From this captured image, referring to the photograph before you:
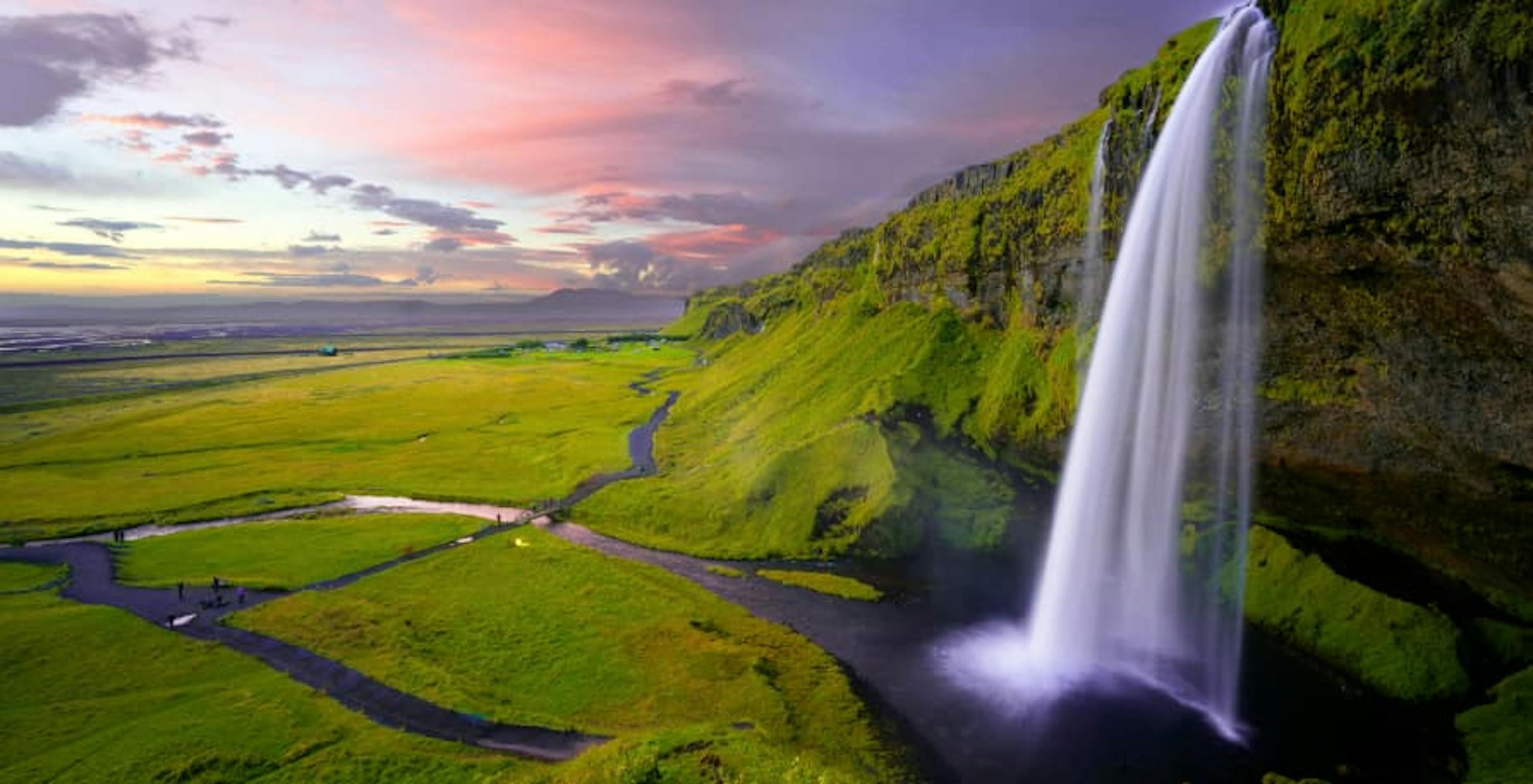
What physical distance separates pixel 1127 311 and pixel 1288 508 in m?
17.8

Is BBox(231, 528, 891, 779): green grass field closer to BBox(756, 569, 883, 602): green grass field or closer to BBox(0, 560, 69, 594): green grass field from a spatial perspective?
BBox(756, 569, 883, 602): green grass field

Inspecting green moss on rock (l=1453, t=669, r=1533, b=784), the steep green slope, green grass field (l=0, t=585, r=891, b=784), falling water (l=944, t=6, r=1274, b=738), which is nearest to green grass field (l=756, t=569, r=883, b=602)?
the steep green slope

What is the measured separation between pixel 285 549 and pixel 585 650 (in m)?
44.0

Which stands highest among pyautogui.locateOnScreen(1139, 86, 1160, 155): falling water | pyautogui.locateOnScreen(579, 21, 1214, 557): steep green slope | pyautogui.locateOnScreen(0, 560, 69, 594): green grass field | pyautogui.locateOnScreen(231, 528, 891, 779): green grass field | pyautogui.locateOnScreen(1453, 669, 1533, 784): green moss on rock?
pyautogui.locateOnScreen(1139, 86, 1160, 155): falling water

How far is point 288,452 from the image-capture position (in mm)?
121750

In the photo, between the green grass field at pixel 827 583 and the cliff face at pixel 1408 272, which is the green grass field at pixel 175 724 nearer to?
the green grass field at pixel 827 583

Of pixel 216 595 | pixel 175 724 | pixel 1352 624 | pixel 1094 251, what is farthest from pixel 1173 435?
pixel 216 595

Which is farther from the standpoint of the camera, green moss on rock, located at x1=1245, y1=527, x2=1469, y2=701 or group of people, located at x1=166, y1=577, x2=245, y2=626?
group of people, located at x1=166, y1=577, x2=245, y2=626

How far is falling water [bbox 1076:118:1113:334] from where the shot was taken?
62.2 meters

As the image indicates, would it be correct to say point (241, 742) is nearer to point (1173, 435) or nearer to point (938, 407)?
point (1173, 435)

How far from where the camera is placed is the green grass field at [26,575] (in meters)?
61.7

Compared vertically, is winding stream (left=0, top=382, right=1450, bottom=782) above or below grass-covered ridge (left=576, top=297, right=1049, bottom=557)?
below

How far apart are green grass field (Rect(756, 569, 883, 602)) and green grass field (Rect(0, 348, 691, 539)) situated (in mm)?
41237

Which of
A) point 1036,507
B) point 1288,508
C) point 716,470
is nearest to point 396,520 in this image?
point 716,470
